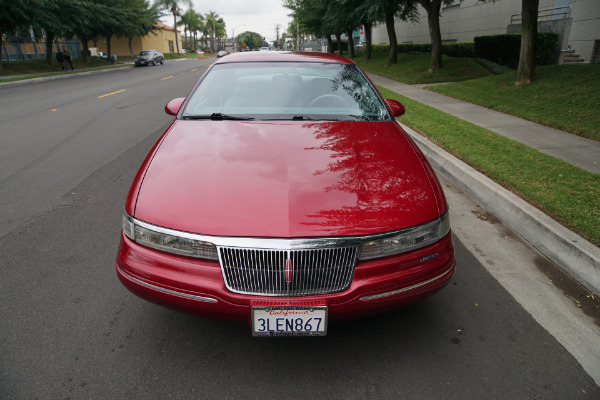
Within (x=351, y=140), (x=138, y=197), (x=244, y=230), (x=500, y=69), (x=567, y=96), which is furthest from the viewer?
(x=500, y=69)

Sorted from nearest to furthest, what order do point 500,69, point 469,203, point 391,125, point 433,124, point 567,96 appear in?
point 391,125, point 469,203, point 433,124, point 567,96, point 500,69

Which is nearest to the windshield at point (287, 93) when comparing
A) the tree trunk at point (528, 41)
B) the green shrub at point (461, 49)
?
the tree trunk at point (528, 41)

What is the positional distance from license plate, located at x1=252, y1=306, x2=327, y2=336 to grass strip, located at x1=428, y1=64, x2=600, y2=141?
7284 mm

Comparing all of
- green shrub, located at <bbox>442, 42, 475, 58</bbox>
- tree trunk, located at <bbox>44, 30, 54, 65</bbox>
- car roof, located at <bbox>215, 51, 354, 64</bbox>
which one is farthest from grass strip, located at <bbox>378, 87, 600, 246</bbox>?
tree trunk, located at <bbox>44, 30, 54, 65</bbox>

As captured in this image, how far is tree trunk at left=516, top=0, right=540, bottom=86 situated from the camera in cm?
1112

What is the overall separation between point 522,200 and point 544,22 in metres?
20.0

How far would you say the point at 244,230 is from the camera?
80.2 inches

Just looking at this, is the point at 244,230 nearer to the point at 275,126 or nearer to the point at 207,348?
the point at 207,348

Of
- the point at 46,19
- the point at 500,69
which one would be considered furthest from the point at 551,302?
the point at 46,19

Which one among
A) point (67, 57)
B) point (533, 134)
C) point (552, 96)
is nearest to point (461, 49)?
point (552, 96)

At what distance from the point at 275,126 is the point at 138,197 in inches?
45.2

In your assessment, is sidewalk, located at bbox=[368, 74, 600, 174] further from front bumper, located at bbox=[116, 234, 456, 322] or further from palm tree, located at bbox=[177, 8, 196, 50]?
palm tree, located at bbox=[177, 8, 196, 50]

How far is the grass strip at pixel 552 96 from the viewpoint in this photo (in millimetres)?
8102

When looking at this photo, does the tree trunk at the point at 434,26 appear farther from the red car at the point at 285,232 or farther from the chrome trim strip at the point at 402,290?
the chrome trim strip at the point at 402,290
